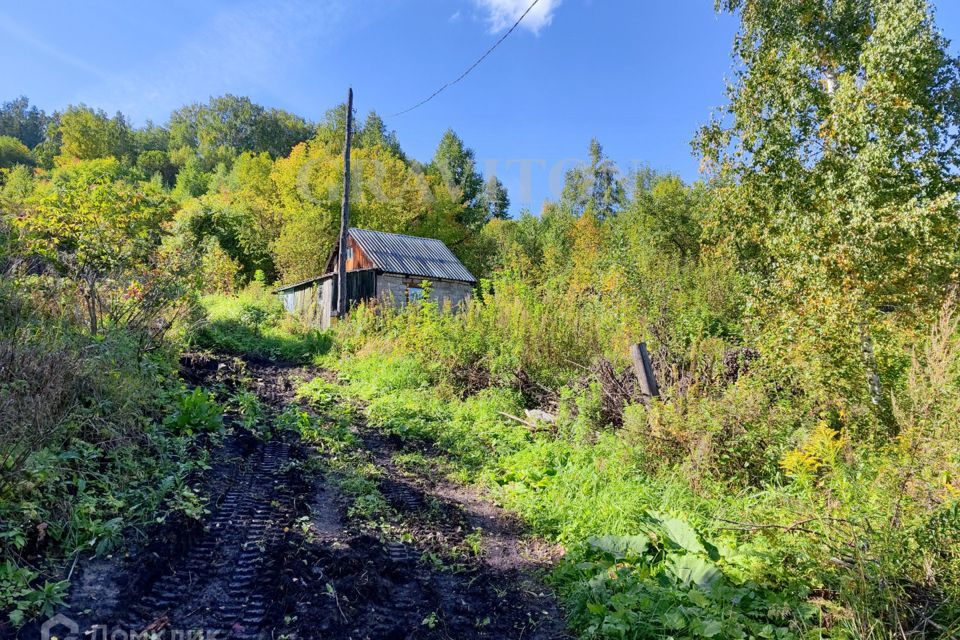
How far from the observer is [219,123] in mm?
61875

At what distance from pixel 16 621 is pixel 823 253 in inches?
258

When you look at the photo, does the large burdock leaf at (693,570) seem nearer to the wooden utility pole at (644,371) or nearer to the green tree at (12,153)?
the wooden utility pole at (644,371)

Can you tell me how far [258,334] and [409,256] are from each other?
32.8 ft

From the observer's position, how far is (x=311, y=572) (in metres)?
2.67

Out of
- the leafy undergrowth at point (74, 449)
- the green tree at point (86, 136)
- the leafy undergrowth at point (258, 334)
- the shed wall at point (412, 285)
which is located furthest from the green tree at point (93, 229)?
the green tree at point (86, 136)

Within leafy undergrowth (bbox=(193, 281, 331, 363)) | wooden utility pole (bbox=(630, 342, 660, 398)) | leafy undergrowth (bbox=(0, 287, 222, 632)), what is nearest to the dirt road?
leafy undergrowth (bbox=(0, 287, 222, 632))

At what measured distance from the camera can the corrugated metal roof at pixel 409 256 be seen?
20.1 metres

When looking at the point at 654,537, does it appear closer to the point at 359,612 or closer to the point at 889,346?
the point at 359,612

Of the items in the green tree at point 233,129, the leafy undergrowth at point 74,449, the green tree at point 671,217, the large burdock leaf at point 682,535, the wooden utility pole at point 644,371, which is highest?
the green tree at point 233,129

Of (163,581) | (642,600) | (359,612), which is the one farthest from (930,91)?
(163,581)

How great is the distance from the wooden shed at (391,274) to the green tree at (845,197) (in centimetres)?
1263

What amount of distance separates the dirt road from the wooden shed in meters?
13.9

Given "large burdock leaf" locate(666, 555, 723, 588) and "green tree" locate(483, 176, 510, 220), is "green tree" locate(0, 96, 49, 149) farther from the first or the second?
"large burdock leaf" locate(666, 555, 723, 588)

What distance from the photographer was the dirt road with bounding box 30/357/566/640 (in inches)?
88.0
